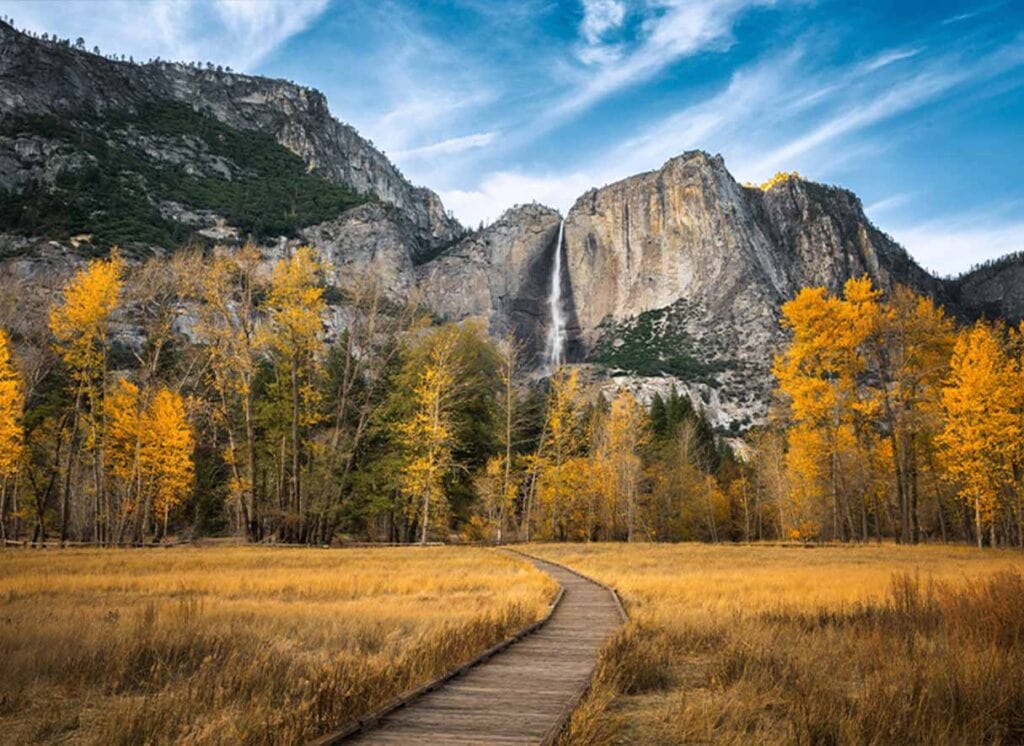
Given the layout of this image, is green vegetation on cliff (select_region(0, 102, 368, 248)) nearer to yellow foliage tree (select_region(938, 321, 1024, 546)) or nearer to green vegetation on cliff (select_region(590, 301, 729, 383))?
green vegetation on cliff (select_region(590, 301, 729, 383))

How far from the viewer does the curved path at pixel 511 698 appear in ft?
15.5


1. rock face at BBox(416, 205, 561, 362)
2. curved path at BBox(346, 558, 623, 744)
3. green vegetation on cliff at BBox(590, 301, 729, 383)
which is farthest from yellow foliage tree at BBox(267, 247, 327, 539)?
rock face at BBox(416, 205, 561, 362)

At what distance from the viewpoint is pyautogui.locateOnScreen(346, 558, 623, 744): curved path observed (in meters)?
4.73

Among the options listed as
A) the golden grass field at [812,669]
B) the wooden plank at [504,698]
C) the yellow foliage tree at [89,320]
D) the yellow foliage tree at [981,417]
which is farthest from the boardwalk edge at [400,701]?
the yellow foliage tree at [981,417]

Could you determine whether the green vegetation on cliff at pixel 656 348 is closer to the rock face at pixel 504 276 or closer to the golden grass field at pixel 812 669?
the rock face at pixel 504 276

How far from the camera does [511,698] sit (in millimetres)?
6047

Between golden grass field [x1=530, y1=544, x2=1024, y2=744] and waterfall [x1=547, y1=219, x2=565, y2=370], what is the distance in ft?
491

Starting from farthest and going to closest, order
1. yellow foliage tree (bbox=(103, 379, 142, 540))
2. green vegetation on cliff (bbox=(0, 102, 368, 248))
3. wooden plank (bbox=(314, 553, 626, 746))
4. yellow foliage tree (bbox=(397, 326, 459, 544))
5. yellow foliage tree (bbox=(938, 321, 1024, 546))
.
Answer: green vegetation on cliff (bbox=(0, 102, 368, 248)) → yellow foliage tree (bbox=(397, 326, 459, 544)) → yellow foliage tree (bbox=(103, 379, 142, 540)) → yellow foliage tree (bbox=(938, 321, 1024, 546)) → wooden plank (bbox=(314, 553, 626, 746))

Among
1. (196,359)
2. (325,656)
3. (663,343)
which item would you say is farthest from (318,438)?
(663,343)

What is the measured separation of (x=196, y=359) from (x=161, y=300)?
11.9 feet

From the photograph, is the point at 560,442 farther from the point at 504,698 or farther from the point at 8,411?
the point at 504,698

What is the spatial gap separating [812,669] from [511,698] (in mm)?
3779

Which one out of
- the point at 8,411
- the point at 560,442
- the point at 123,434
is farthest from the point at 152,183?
the point at 560,442

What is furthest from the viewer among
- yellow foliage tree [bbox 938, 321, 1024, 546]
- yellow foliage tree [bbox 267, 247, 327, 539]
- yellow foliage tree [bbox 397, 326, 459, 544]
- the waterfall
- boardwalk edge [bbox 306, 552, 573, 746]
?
the waterfall
